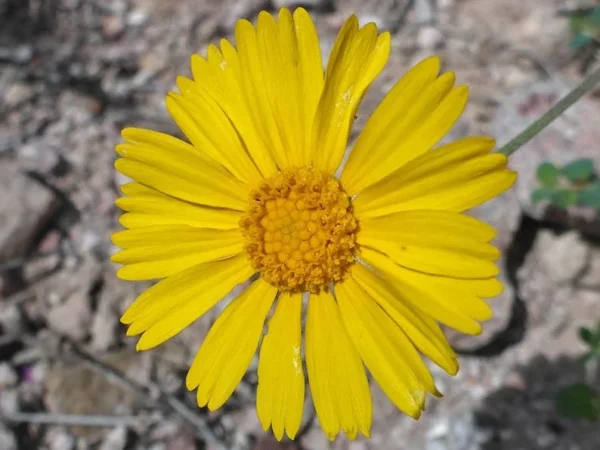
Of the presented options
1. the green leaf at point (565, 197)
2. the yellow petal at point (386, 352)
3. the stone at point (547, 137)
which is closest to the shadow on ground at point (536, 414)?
the stone at point (547, 137)

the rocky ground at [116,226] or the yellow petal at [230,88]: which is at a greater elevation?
the yellow petal at [230,88]

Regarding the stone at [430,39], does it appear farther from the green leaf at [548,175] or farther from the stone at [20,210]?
the stone at [20,210]

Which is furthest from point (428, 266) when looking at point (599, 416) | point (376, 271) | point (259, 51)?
point (599, 416)

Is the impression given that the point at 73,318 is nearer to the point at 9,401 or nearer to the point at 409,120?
the point at 9,401

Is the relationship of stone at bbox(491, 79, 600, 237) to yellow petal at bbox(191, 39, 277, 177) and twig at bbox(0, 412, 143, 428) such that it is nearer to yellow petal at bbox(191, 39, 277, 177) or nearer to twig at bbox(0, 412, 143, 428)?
yellow petal at bbox(191, 39, 277, 177)

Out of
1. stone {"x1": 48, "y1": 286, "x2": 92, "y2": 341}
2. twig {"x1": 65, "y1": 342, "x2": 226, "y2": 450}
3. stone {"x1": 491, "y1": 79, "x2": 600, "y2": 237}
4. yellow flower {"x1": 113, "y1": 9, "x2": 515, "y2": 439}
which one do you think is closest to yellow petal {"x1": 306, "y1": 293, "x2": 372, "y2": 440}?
yellow flower {"x1": 113, "y1": 9, "x2": 515, "y2": 439}

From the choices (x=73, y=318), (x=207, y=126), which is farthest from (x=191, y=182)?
(x=73, y=318)
